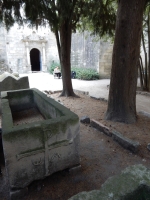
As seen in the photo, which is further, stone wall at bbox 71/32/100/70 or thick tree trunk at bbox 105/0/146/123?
stone wall at bbox 71/32/100/70

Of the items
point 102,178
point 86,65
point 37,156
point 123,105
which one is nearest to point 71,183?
point 102,178

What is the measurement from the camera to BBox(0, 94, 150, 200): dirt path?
1.98 metres

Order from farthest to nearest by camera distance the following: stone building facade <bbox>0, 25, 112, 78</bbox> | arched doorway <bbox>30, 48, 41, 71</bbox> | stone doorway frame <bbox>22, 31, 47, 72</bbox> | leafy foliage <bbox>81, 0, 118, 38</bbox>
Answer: arched doorway <bbox>30, 48, 41, 71</bbox> → stone doorway frame <bbox>22, 31, 47, 72</bbox> → stone building facade <bbox>0, 25, 112, 78</bbox> → leafy foliage <bbox>81, 0, 118, 38</bbox>

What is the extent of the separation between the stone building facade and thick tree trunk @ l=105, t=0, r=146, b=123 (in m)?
10.6

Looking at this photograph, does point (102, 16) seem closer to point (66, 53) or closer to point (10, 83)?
point (66, 53)

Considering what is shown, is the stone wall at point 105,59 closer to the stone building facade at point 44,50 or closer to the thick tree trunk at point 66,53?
the stone building facade at point 44,50

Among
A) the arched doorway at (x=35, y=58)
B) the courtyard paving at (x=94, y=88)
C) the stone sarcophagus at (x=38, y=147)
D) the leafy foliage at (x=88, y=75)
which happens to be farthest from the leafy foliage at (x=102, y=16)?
the arched doorway at (x=35, y=58)

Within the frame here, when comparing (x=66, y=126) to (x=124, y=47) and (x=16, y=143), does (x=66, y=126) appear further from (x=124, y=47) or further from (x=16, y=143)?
(x=124, y=47)

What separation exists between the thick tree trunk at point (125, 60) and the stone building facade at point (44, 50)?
1058 cm

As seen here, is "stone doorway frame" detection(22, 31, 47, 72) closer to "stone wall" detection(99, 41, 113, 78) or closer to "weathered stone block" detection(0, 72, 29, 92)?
"stone wall" detection(99, 41, 113, 78)

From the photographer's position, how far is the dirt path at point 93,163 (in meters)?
1.98

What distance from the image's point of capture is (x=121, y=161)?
253 centimetres

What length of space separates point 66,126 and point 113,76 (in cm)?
229

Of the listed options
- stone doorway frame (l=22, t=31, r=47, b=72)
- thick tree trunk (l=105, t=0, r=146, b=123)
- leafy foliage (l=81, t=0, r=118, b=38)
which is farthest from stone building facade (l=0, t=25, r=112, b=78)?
thick tree trunk (l=105, t=0, r=146, b=123)
